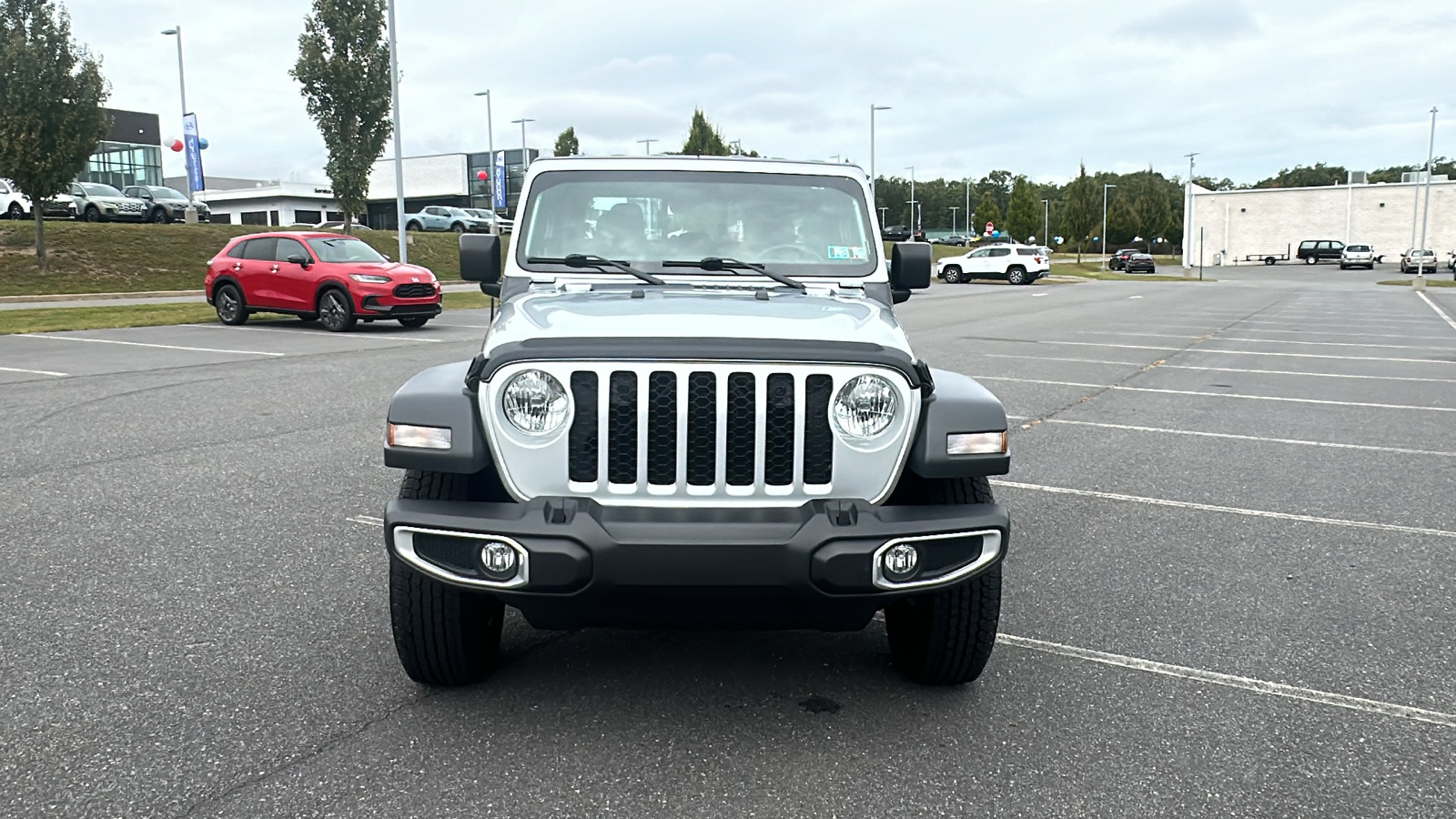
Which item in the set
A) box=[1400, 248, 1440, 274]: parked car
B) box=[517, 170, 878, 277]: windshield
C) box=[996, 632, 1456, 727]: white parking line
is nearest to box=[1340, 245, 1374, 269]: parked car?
box=[1400, 248, 1440, 274]: parked car

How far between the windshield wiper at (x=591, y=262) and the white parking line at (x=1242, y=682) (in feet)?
6.18

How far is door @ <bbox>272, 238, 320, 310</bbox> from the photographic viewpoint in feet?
60.5

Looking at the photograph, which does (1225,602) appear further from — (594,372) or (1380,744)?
(594,372)

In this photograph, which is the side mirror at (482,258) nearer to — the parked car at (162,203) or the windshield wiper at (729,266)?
the windshield wiper at (729,266)

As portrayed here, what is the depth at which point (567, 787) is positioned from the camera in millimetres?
3023

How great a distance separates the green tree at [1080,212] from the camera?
3396 inches

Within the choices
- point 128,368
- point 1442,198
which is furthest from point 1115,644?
point 1442,198

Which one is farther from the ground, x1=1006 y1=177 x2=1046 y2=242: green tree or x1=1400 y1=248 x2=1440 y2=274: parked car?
x1=1006 y1=177 x2=1046 y2=242: green tree

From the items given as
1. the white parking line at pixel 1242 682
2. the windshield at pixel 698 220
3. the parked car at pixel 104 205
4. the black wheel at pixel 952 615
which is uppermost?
the parked car at pixel 104 205

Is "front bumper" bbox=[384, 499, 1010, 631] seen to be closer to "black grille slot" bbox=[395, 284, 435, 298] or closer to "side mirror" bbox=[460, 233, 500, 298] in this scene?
"side mirror" bbox=[460, 233, 500, 298]

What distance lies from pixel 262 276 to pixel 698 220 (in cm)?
1615

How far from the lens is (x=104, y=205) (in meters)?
37.1

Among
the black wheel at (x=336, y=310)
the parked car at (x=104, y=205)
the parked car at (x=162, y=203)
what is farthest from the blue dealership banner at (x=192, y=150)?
the black wheel at (x=336, y=310)

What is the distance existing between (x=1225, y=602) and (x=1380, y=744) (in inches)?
53.1
